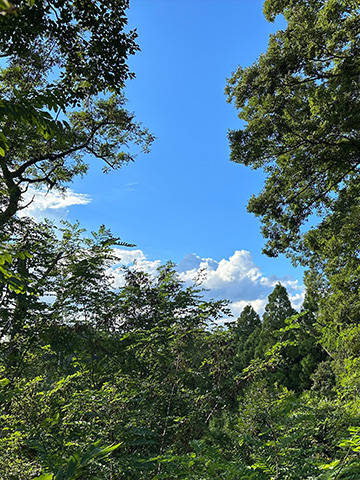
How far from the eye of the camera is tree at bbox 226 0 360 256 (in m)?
6.13

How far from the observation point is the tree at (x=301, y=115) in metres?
6.13

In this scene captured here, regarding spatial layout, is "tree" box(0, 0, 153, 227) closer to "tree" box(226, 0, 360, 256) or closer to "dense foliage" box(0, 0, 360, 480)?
"dense foliage" box(0, 0, 360, 480)

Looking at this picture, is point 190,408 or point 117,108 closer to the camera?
point 190,408

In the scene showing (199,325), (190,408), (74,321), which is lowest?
(190,408)

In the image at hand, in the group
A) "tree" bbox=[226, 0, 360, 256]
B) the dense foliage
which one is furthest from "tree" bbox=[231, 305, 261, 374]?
the dense foliage

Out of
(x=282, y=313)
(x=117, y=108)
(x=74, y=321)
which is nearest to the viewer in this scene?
(x=74, y=321)

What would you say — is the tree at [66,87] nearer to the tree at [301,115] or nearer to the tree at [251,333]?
the tree at [301,115]

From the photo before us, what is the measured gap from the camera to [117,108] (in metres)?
9.52

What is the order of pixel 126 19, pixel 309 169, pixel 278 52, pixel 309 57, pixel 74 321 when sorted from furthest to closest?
1. pixel 309 169
2. pixel 278 52
3. pixel 309 57
4. pixel 74 321
5. pixel 126 19

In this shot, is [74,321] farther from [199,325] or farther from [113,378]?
[199,325]

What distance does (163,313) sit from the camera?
15.3ft

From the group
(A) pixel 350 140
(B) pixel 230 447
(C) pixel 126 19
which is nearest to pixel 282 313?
(A) pixel 350 140

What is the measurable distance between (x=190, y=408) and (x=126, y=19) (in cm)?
482

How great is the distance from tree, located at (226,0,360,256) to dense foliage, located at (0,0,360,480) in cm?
4
